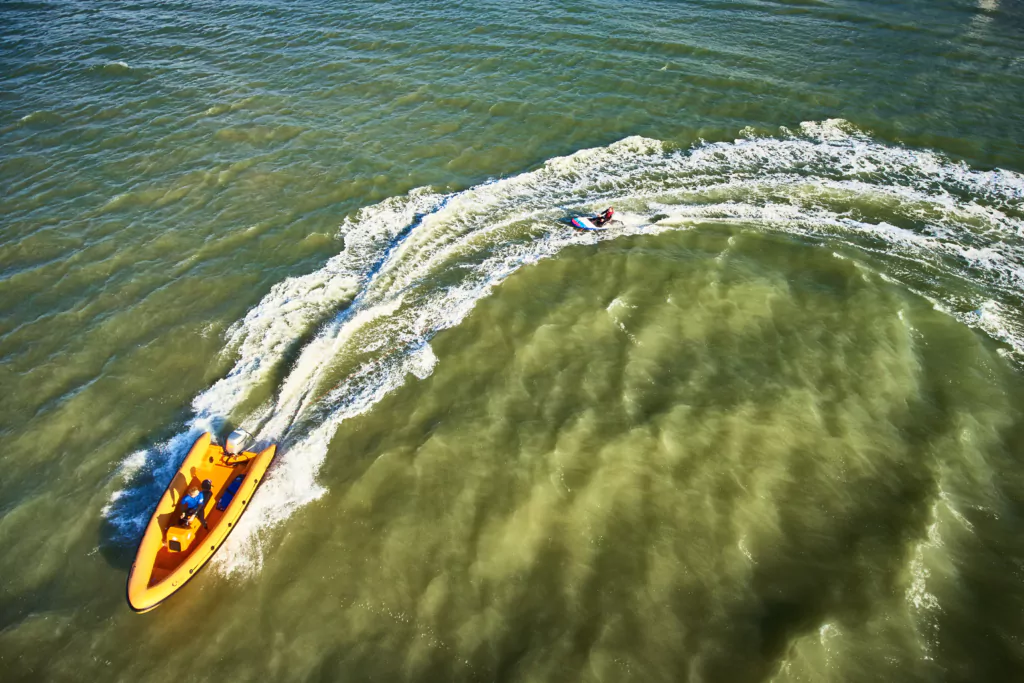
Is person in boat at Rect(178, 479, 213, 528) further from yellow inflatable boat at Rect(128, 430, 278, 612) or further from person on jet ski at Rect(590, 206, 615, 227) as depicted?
person on jet ski at Rect(590, 206, 615, 227)

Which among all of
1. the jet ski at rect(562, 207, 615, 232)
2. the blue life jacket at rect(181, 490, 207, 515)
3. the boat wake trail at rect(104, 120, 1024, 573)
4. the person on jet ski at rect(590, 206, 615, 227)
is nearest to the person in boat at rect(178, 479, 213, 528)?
the blue life jacket at rect(181, 490, 207, 515)

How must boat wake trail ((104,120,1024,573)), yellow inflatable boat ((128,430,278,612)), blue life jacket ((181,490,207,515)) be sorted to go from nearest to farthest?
1. yellow inflatable boat ((128,430,278,612))
2. blue life jacket ((181,490,207,515))
3. boat wake trail ((104,120,1024,573))

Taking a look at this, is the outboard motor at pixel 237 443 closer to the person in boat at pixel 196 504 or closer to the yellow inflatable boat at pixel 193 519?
the yellow inflatable boat at pixel 193 519

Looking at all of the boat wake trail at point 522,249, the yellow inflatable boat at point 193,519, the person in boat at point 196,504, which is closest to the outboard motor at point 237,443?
the yellow inflatable boat at point 193,519

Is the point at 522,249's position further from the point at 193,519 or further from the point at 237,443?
the point at 193,519

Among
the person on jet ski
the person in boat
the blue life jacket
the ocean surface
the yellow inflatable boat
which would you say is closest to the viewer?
the ocean surface

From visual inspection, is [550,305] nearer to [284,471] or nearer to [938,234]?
[284,471]
